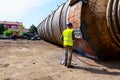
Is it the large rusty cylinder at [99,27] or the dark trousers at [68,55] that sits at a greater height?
the large rusty cylinder at [99,27]

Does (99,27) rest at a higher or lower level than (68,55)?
higher

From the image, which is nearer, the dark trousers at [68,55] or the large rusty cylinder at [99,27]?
the large rusty cylinder at [99,27]

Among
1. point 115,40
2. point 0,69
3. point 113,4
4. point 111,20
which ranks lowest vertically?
point 0,69

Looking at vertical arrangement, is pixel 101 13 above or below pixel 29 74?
above

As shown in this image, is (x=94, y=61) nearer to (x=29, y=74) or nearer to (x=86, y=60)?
(x=86, y=60)

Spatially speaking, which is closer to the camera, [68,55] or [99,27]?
[99,27]

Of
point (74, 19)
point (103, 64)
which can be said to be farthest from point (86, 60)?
point (74, 19)

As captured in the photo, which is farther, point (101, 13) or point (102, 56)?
point (102, 56)

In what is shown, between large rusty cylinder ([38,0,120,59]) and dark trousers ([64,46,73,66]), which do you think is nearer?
large rusty cylinder ([38,0,120,59])

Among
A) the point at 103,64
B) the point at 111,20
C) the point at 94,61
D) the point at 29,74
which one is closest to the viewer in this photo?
the point at 29,74

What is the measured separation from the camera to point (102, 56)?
309 inches

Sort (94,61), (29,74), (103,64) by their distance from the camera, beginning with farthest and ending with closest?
1. (94,61)
2. (103,64)
3. (29,74)

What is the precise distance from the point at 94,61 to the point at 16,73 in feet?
9.35

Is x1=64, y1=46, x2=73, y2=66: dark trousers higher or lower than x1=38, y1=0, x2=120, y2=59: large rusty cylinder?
lower
